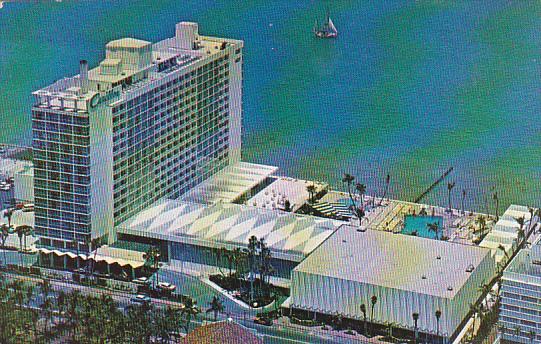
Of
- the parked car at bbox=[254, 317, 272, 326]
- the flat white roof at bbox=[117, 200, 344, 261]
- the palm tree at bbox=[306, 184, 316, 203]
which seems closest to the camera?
the parked car at bbox=[254, 317, 272, 326]

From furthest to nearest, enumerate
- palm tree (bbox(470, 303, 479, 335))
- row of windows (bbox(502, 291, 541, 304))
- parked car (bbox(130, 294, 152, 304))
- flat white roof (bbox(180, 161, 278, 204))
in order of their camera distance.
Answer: flat white roof (bbox(180, 161, 278, 204))
parked car (bbox(130, 294, 152, 304))
palm tree (bbox(470, 303, 479, 335))
row of windows (bbox(502, 291, 541, 304))

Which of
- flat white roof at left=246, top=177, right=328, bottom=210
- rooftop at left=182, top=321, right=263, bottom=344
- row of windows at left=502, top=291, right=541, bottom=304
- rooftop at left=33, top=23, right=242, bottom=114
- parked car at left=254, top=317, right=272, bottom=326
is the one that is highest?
rooftop at left=33, top=23, right=242, bottom=114

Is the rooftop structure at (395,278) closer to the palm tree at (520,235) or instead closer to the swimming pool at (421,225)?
the palm tree at (520,235)

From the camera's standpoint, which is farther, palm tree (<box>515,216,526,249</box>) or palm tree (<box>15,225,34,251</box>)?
palm tree (<box>515,216,526,249</box>)

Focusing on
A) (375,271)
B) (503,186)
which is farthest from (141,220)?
(503,186)

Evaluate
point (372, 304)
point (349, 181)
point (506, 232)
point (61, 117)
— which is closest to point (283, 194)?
point (349, 181)

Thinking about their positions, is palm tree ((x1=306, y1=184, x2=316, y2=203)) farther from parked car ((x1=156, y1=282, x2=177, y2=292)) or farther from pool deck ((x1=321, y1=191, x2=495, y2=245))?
parked car ((x1=156, y1=282, x2=177, y2=292))

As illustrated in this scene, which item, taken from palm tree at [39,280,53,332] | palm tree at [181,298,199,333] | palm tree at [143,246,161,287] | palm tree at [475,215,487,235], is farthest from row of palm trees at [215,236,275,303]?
palm tree at [475,215,487,235]
